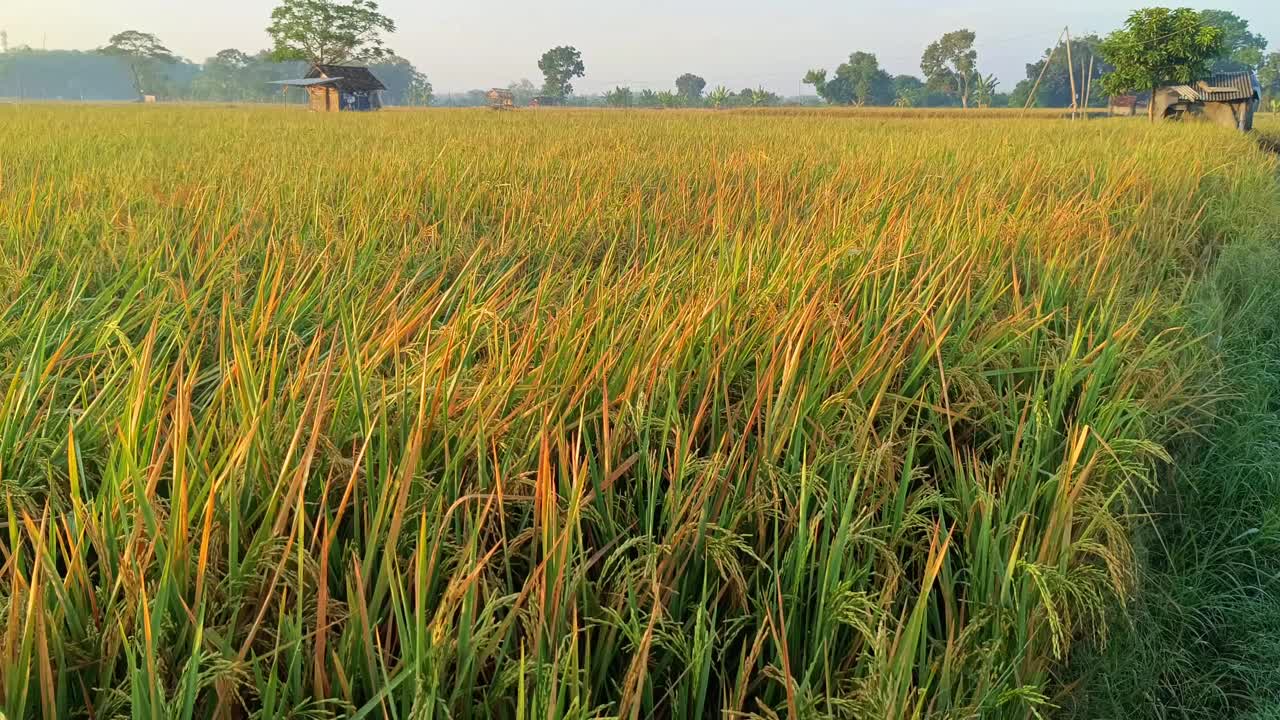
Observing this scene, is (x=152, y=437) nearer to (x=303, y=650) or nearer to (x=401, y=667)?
(x=303, y=650)

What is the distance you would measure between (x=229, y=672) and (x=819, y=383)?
112 centimetres

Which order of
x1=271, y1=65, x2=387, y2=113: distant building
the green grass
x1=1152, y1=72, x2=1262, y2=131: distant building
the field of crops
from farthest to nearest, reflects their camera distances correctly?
x1=271, y1=65, x2=387, y2=113: distant building < x1=1152, y1=72, x2=1262, y2=131: distant building < the green grass < the field of crops

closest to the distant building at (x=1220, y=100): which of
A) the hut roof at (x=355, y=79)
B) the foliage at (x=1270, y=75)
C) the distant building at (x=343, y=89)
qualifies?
the distant building at (x=343, y=89)

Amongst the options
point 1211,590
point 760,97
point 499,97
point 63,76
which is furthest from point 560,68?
point 63,76

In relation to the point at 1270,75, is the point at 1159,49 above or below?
below

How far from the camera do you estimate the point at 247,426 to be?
1.12 m

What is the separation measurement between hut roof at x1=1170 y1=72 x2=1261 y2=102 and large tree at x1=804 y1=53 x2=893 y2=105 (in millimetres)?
61713

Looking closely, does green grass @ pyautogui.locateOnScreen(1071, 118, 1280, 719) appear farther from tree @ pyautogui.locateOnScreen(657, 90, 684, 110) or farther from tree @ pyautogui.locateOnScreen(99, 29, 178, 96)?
tree @ pyautogui.locateOnScreen(99, 29, 178, 96)

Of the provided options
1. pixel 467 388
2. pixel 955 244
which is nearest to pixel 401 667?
pixel 467 388

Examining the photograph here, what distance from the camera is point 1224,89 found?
20.0 m

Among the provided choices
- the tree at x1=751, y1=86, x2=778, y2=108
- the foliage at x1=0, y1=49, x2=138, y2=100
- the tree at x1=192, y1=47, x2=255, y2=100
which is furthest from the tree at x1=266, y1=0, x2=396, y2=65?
the foliage at x1=0, y1=49, x2=138, y2=100

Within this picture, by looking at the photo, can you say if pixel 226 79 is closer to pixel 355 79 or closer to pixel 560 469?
pixel 355 79

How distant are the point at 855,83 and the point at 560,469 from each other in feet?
299

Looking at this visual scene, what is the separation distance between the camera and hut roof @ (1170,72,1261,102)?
19.6 metres
